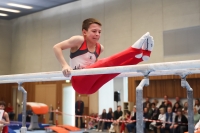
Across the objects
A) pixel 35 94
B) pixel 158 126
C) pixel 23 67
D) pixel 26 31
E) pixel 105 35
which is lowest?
pixel 158 126

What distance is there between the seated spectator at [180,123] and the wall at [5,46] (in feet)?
43.8

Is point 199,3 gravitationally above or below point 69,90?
above

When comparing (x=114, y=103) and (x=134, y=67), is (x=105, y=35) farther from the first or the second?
(x=134, y=67)

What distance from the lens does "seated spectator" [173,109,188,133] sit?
974 centimetres

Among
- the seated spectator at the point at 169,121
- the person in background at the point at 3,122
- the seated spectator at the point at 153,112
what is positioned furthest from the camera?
the seated spectator at the point at 153,112

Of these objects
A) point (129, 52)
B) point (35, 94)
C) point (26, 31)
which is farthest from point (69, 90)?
point (129, 52)

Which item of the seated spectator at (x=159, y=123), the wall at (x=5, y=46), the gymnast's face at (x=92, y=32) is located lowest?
the seated spectator at (x=159, y=123)

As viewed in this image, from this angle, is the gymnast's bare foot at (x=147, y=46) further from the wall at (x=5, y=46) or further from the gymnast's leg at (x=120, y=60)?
the wall at (x=5, y=46)

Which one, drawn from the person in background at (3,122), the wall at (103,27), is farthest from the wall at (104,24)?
the person in background at (3,122)

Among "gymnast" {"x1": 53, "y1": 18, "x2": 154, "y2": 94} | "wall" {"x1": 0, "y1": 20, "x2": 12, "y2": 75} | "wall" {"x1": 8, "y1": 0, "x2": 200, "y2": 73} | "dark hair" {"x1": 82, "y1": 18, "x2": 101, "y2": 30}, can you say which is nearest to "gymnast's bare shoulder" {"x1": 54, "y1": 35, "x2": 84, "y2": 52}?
"gymnast" {"x1": 53, "y1": 18, "x2": 154, "y2": 94}

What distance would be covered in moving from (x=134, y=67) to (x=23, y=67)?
1732 cm

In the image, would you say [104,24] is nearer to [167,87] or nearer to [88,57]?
[167,87]

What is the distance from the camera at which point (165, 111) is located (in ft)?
36.3

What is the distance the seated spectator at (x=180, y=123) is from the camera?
974 centimetres
